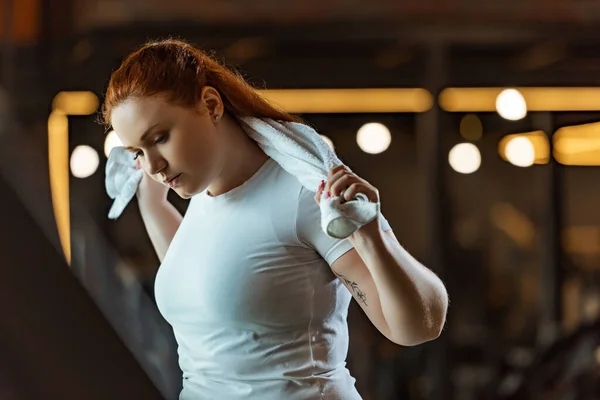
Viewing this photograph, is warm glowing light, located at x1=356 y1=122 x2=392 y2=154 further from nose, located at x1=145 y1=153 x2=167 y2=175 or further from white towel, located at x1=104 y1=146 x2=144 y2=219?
nose, located at x1=145 y1=153 x2=167 y2=175

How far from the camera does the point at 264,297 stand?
90cm

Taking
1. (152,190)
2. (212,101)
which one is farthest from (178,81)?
(152,190)

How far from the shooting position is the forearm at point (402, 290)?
0.82 m

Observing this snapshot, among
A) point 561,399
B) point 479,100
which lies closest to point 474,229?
point 479,100

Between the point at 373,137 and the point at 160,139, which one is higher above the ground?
the point at 160,139

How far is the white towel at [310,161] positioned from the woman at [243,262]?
0.02 meters

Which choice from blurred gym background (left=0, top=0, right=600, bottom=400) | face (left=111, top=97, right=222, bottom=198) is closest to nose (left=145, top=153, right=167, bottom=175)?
face (left=111, top=97, right=222, bottom=198)

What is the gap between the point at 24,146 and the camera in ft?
1.63

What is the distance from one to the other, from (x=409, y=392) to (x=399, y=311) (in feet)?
8.27

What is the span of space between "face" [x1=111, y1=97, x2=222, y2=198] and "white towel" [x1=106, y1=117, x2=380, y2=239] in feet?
0.24

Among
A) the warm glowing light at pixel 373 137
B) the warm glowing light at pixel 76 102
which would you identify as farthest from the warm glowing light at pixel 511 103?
the warm glowing light at pixel 76 102

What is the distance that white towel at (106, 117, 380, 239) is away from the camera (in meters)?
0.78

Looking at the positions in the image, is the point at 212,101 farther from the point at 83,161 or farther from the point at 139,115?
the point at 83,161

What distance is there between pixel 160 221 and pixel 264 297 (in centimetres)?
33
